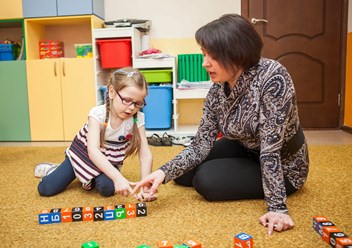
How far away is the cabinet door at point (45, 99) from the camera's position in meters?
3.07

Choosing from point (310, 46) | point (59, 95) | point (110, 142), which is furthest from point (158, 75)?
point (110, 142)

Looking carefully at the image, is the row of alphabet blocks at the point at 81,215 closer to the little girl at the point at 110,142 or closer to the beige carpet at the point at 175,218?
the beige carpet at the point at 175,218

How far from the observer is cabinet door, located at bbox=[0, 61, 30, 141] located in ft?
10.1

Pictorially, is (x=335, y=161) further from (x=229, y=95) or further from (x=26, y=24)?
(x=26, y=24)

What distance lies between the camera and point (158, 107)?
3.10 metres

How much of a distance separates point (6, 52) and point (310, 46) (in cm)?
270

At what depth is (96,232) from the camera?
1.11m

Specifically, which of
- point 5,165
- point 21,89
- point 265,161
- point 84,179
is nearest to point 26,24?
point 21,89

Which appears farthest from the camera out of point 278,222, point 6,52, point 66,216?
point 6,52

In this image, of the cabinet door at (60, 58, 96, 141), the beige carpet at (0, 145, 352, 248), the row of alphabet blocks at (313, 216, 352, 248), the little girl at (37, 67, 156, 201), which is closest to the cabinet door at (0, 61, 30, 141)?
the cabinet door at (60, 58, 96, 141)

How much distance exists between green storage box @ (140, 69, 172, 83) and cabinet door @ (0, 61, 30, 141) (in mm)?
1029

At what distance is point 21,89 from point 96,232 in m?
2.35

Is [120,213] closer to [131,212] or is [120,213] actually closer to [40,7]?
[131,212]

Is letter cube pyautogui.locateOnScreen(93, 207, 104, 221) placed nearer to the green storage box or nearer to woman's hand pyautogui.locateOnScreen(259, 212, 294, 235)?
woman's hand pyautogui.locateOnScreen(259, 212, 294, 235)
